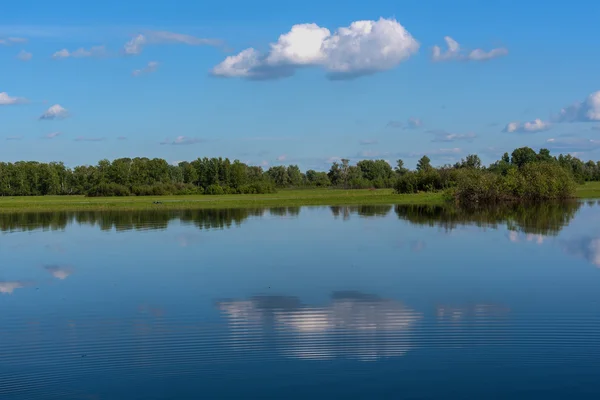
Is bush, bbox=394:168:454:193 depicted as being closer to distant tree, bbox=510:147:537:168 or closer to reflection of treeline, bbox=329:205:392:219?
reflection of treeline, bbox=329:205:392:219

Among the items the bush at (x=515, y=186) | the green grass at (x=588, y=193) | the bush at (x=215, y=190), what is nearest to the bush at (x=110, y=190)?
the bush at (x=215, y=190)

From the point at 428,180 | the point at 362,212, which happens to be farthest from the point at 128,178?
the point at 362,212

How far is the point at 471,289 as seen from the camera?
17078 millimetres

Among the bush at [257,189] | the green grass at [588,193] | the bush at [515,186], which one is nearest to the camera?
the bush at [515,186]

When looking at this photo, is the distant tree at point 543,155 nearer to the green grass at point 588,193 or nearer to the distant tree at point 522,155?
the distant tree at point 522,155

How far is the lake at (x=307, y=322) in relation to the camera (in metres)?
10.0

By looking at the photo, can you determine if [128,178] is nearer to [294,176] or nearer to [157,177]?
[157,177]

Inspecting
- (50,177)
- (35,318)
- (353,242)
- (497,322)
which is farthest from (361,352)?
(50,177)

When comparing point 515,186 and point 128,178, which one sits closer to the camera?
point 515,186

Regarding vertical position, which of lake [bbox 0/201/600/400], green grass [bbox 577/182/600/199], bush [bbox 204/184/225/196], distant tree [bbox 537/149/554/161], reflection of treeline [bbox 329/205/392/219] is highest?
distant tree [bbox 537/149/554/161]

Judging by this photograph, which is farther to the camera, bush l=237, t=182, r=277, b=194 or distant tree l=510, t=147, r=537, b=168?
distant tree l=510, t=147, r=537, b=168

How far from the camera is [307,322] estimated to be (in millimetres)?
13711

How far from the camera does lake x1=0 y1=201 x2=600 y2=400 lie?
32.8ft

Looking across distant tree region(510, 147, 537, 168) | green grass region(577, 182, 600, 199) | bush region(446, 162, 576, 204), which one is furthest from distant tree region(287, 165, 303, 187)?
bush region(446, 162, 576, 204)
